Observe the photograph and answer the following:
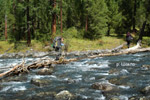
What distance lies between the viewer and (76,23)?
142 feet

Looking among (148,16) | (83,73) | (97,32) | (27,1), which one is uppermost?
(27,1)

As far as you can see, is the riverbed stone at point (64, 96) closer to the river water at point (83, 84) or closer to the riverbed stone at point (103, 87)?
the river water at point (83, 84)

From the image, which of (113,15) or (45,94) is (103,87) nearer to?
(45,94)

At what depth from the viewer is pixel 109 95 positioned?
27.9 feet

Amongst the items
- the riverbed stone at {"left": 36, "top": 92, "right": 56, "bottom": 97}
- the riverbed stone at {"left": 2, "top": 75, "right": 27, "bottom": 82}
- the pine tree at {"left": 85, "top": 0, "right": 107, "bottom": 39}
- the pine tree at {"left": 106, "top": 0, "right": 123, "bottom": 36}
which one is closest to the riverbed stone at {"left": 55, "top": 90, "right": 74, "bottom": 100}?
the riverbed stone at {"left": 36, "top": 92, "right": 56, "bottom": 97}

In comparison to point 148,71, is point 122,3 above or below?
above

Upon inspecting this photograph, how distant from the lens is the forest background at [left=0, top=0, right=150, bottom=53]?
91.9 ft

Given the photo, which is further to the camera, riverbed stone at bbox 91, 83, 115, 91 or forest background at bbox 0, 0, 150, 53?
forest background at bbox 0, 0, 150, 53

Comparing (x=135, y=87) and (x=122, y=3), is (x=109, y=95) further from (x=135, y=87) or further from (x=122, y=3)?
(x=122, y=3)

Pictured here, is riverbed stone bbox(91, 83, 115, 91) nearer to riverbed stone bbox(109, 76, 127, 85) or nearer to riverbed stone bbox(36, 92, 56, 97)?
riverbed stone bbox(109, 76, 127, 85)

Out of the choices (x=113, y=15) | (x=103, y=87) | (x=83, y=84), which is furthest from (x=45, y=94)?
(x=113, y=15)

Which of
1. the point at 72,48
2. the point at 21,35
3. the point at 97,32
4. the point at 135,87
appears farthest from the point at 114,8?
the point at 135,87

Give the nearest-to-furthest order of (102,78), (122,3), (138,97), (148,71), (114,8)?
(138,97) < (102,78) < (148,71) < (114,8) < (122,3)

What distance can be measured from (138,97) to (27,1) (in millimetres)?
23306
